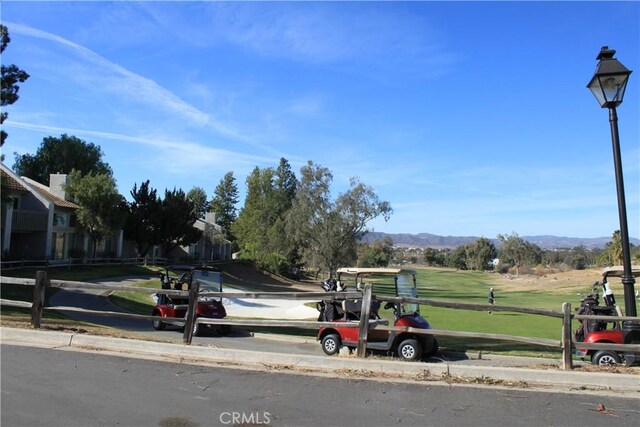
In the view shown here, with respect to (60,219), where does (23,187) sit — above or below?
above

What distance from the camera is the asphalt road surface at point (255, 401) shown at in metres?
5.29

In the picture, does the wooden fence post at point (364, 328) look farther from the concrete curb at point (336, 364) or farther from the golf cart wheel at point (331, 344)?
the golf cart wheel at point (331, 344)

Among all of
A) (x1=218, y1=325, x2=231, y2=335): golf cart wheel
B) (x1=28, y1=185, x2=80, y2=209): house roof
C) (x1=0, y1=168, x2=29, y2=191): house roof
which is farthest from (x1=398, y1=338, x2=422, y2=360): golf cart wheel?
(x1=28, y1=185, x2=80, y2=209): house roof

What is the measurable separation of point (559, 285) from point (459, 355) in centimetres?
7233

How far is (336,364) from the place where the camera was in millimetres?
7707

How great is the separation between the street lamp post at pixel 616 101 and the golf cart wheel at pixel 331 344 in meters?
6.19

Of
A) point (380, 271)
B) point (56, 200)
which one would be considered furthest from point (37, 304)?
point (56, 200)

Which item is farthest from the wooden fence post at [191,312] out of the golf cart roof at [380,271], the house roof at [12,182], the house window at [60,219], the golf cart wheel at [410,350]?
the house window at [60,219]

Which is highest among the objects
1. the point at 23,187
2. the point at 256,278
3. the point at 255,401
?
the point at 23,187

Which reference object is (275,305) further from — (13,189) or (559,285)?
(559,285)

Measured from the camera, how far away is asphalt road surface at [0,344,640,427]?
208 inches

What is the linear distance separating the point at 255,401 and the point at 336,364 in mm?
2077

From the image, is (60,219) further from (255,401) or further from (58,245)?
(255,401)

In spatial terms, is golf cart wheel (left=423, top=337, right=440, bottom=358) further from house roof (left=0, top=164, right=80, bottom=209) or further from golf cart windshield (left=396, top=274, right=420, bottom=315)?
house roof (left=0, top=164, right=80, bottom=209)
